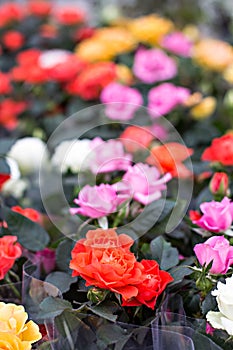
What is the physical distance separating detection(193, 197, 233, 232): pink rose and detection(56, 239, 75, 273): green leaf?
20 cm

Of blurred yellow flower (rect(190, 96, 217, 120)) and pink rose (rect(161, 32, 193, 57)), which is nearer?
blurred yellow flower (rect(190, 96, 217, 120))

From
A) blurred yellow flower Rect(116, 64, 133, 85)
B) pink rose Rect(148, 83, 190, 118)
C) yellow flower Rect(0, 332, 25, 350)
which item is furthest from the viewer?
blurred yellow flower Rect(116, 64, 133, 85)

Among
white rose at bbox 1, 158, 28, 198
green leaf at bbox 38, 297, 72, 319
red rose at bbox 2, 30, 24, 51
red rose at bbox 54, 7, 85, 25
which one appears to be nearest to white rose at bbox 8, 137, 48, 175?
white rose at bbox 1, 158, 28, 198

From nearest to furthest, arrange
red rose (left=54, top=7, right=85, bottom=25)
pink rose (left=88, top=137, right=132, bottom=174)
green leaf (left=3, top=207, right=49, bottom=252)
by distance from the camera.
Result: green leaf (left=3, top=207, right=49, bottom=252)
pink rose (left=88, top=137, right=132, bottom=174)
red rose (left=54, top=7, right=85, bottom=25)

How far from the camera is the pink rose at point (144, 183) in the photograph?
988 mm

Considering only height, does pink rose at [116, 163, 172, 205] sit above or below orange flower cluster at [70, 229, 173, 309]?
below

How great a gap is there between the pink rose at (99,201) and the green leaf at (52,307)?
160 millimetres

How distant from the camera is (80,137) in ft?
4.44

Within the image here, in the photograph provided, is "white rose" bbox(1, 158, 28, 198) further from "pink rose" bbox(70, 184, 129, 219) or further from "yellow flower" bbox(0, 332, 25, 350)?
"yellow flower" bbox(0, 332, 25, 350)

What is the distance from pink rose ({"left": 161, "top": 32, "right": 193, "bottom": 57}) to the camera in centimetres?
203

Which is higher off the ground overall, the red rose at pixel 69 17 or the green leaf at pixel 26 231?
the green leaf at pixel 26 231

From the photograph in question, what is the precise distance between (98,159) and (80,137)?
0.76ft

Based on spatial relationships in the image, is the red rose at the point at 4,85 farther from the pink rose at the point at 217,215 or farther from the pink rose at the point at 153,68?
the pink rose at the point at 217,215

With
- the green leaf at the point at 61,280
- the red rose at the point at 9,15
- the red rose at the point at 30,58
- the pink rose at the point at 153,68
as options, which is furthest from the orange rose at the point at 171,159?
the red rose at the point at 9,15
